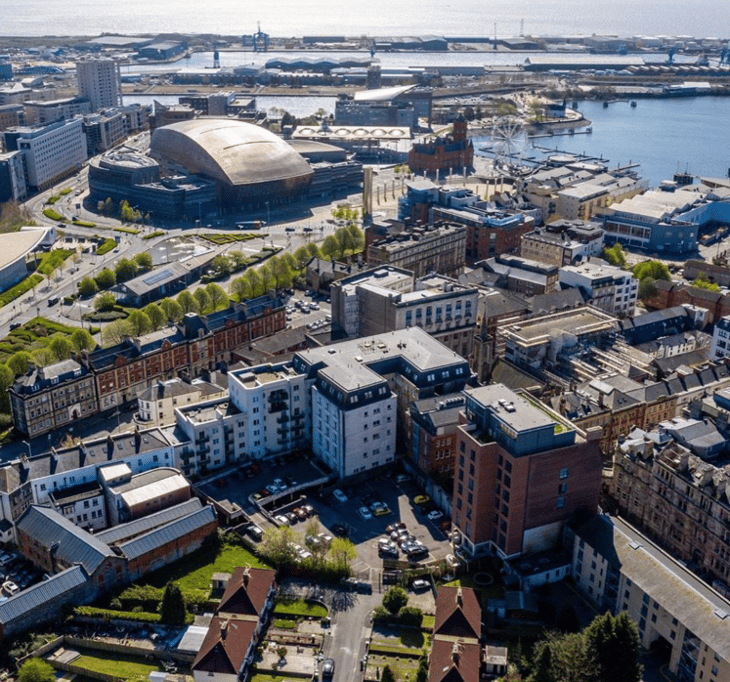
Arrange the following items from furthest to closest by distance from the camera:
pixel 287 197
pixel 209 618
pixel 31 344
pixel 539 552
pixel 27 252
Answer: pixel 287 197 < pixel 27 252 < pixel 31 344 < pixel 539 552 < pixel 209 618

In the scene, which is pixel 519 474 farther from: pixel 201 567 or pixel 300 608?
pixel 201 567

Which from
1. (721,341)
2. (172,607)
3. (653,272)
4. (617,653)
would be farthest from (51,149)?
(617,653)

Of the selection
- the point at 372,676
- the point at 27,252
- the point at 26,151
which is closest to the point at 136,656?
Result: the point at 372,676

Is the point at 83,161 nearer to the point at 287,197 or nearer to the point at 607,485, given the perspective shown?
the point at 287,197

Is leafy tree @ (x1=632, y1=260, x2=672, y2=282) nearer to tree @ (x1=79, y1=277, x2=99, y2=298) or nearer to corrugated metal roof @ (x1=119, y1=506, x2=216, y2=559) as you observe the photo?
tree @ (x1=79, y1=277, x2=99, y2=298)

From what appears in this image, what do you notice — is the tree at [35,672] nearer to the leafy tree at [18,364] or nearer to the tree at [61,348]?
Answer: the leafy tree at [18,364]

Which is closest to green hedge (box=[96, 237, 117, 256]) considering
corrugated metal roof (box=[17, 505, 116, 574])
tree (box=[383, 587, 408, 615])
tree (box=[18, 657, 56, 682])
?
corrugated metal roof (box=[17, 505, 116, 574])
